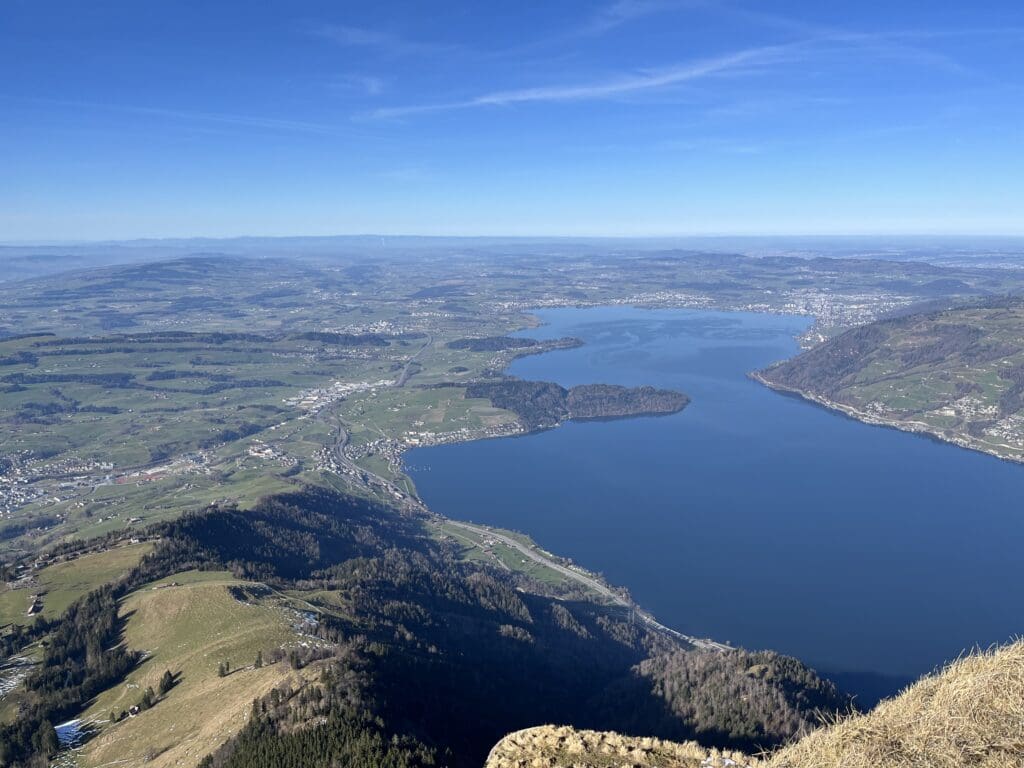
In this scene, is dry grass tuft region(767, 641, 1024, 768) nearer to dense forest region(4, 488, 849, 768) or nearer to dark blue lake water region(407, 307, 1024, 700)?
dense forest region(4, 488, 849, 768)

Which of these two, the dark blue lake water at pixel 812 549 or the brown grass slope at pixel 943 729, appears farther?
the dark blue lake water at pixel 812 549

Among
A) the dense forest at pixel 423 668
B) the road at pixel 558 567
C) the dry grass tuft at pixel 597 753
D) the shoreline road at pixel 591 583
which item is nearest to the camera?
the dry grass tuft at pixel 597 753

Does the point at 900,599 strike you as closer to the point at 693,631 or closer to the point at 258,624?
the point at 693,631

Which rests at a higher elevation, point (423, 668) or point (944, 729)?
point (944, 729)

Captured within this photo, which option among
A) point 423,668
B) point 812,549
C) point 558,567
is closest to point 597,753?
point 423,668

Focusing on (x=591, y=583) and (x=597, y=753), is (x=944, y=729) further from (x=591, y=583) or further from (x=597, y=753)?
(x=591, y=583)

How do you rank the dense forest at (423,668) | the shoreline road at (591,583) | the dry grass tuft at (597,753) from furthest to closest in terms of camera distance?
the shoreline road at (591,583)
the dense forest at (423,668)
the dry grass tuft at (597,753)

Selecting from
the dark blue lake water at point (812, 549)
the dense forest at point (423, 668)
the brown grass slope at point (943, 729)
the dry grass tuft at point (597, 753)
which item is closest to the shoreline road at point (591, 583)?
the dark blue lake water at point (812, 549)

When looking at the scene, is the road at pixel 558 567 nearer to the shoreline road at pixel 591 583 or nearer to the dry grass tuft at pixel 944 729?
the shoreline road at pixel 591 583

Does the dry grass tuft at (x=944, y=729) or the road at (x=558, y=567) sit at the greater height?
the dry grass tuft at (x=944, y=729)

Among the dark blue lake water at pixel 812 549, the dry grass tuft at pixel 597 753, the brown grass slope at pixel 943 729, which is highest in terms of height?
the brown grass slope at pixel 943 729
